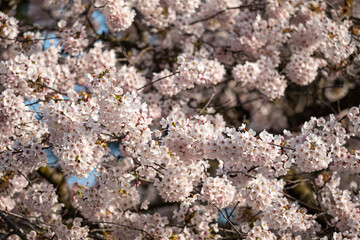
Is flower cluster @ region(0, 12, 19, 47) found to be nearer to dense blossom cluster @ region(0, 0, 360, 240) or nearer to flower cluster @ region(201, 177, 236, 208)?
dense blossom cluster @ region(0, 0, 360, 240)

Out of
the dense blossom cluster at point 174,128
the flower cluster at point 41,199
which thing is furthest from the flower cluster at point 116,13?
the flower cluster at point 41,199

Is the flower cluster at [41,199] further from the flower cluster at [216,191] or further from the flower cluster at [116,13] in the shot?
the flower cluster at [116,13]

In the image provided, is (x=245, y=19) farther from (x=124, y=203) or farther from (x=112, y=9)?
(x=124, y=203)

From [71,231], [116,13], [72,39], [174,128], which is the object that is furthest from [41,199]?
[116,13]

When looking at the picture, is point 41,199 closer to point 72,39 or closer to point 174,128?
point 174,128

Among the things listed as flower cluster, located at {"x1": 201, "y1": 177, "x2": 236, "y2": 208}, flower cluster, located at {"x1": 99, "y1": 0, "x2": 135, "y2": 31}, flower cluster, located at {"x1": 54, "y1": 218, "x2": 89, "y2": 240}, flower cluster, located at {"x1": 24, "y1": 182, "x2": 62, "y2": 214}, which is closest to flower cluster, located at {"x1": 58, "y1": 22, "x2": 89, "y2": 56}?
flower cluster, located at {"x1": 99, "y1": 0, "x2": 135, "y2": 31}

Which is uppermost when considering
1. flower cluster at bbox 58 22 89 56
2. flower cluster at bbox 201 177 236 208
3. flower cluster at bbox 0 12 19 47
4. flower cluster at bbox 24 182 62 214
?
flower cluster at bbox 0 12 19 47

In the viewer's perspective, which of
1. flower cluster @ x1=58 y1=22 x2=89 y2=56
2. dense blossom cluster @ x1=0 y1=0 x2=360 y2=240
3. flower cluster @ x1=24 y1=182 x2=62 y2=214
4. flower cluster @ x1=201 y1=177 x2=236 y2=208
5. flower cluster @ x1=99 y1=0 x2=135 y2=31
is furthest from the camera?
flower cluster @ x1=58 y1=22 x2=89 y2=56

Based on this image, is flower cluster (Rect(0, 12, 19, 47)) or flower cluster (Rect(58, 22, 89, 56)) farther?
flower cluster (Rect(58, 22, 89, 56))
